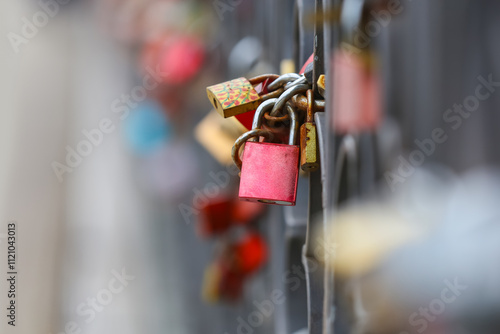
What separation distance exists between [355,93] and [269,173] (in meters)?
0.10

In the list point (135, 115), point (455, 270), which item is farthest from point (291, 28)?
point (455, 270)

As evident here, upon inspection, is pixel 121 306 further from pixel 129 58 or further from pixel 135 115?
pixel 129 58

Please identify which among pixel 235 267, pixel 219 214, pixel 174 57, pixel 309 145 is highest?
pixel 174 57

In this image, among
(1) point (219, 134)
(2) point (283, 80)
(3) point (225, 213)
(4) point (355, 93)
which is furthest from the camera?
(3) point (225, 213)

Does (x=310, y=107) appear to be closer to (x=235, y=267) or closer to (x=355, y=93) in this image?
(x=355, y=93)

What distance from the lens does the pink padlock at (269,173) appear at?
413 mm

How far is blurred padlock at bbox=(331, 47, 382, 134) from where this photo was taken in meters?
0.32

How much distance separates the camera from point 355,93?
356 mm

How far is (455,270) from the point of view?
0.84 feet

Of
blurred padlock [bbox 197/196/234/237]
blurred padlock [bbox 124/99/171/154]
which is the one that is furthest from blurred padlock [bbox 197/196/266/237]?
blurred padlock [bbox 124/99/171/154]

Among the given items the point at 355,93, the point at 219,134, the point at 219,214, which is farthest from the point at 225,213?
the point at 355,93

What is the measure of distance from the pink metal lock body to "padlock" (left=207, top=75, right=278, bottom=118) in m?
0.04

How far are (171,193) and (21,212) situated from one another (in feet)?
1.01

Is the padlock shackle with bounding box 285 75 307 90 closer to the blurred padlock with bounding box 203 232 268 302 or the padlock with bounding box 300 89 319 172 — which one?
the padlock with bounding box 300 89 319 172
